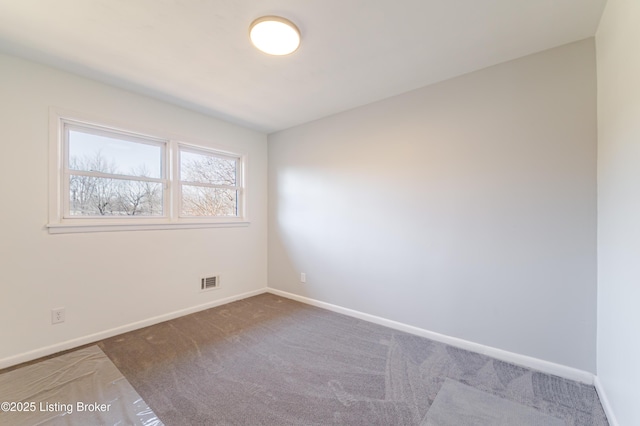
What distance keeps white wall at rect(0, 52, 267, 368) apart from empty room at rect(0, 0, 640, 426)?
2cm

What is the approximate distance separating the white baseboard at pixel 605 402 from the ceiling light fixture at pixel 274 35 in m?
3.03

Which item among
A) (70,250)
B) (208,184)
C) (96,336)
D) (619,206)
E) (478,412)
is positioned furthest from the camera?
(208,184)

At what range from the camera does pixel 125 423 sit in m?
1.48

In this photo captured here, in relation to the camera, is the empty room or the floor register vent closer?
the empty room

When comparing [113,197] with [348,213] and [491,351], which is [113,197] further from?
[491,351]

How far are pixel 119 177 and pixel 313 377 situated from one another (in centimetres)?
270

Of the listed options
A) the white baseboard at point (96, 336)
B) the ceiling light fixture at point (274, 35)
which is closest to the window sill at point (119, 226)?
the white baseboard at point (96, 336)

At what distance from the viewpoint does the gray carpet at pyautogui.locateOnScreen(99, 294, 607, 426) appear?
1.58 metres

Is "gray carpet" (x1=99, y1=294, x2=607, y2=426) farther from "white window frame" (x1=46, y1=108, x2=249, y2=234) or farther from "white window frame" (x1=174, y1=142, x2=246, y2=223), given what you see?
"white window frame" (x1=174, y1=142, x2=246, y2=223)

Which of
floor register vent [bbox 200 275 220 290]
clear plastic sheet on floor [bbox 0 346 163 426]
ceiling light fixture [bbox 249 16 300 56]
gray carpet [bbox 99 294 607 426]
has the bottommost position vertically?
gray carpet [bbox 99 294 607 426]

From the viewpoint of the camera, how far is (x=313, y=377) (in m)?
1.92

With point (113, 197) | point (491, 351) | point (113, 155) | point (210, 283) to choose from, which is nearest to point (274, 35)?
point (113, 155)

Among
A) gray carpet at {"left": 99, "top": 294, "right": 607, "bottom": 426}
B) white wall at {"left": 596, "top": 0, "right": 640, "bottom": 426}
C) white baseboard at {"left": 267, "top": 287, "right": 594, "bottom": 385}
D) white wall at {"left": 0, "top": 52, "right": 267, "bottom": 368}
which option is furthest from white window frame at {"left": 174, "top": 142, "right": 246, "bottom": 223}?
white wall at {"left": 596, "top": 0, "right": 640, "bottom": 426}

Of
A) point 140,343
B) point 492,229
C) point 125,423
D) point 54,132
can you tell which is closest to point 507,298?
point 492,229
